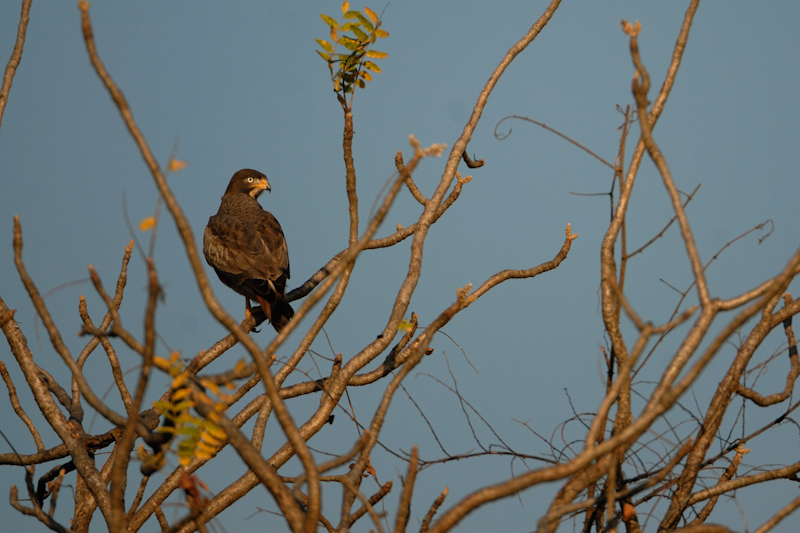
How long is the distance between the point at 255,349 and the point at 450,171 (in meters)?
3.05

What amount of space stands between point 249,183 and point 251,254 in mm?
2672

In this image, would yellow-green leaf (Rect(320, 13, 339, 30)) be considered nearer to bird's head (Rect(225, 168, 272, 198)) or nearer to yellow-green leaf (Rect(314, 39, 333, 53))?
yellow-green leaf (Rect(314, 39, 333, 53))

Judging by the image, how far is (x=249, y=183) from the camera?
1113 cm

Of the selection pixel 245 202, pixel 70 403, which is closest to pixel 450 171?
pixel 70 403

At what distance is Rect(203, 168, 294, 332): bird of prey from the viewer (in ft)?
26.4

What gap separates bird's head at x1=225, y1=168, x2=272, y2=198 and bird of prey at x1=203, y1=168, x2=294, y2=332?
691 millimetres

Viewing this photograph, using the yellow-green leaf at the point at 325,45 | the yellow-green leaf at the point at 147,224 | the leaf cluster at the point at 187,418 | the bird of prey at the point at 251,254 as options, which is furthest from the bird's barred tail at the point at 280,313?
the yellow-green leaf at the point at 147,224

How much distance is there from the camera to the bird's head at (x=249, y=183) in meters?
11.1

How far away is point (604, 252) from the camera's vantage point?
11.6ft

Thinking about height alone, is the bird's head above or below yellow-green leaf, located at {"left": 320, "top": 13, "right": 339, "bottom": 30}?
above

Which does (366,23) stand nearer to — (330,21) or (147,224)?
(330,21)

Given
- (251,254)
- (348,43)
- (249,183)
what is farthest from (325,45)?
(249,183)

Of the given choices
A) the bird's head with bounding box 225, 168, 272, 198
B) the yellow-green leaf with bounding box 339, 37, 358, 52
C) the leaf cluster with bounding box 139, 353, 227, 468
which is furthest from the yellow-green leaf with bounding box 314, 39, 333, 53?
the bird's head with bounding box 225, 168, 272, 198

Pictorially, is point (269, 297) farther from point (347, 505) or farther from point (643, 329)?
point (643, 329)
